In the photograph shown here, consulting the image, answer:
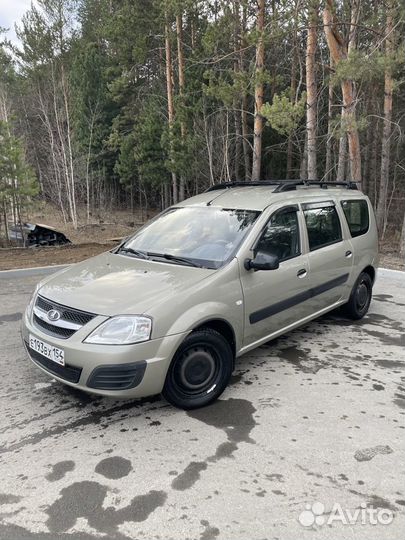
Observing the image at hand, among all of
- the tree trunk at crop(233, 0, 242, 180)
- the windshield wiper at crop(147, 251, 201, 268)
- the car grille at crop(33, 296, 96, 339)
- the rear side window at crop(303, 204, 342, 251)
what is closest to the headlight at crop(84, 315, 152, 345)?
the car grille at crop(33, 296, 96, 339)

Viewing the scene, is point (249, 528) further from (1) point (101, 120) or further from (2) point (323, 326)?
(1) point (101, 120)

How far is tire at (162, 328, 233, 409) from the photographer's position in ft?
10.2

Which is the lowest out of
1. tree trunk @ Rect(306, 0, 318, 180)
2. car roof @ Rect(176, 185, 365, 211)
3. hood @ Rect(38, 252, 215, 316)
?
hood @ Rect(38, 252, 215, 316)

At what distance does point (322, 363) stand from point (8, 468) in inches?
113

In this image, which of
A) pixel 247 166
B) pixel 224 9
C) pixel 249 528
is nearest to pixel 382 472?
pixel 249 528

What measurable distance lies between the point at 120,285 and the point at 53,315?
54 centimetres

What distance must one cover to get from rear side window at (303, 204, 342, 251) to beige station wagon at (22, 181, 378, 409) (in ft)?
0.04

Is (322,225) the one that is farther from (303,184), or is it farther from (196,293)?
(196,293)

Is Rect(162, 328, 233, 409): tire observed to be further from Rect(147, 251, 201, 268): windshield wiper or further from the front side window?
the front side window

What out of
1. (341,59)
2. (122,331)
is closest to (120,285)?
(122,331)

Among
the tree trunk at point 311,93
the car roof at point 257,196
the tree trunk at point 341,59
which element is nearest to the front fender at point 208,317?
the car roof at point 257,196

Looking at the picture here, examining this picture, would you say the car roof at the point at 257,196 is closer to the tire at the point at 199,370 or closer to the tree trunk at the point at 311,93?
the tire at the point at 199,370

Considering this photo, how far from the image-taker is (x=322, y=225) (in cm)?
456

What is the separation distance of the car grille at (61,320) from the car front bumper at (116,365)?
53mm
